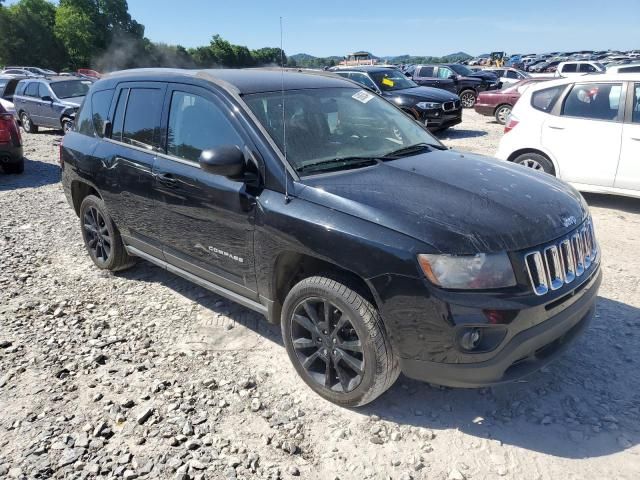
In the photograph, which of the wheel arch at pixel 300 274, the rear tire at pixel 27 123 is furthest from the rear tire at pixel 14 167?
the wheel arch at pixel 300 274

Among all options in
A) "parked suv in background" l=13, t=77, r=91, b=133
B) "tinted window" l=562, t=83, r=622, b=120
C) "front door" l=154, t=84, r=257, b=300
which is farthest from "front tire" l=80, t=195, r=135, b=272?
"parked suv in background" l=13, t=77, r=91, b=133

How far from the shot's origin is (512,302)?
239 centimetres

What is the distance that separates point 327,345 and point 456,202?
3.54ft

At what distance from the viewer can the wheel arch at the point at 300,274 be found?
8.88 ft

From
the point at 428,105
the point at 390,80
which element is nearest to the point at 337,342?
the point at 428,105

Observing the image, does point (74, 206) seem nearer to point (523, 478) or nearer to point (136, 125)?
point (136, 125)

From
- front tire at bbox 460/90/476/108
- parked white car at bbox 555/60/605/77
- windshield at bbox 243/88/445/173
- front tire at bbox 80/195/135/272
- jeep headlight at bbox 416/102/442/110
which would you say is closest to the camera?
windshield at bbox 243/88/445/173

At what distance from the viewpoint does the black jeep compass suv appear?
2.44 meters

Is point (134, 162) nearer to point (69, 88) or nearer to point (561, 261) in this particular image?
point (561, 261)

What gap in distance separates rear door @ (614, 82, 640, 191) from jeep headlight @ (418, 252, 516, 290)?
15.5 feet

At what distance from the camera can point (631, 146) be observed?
6012 millimetres

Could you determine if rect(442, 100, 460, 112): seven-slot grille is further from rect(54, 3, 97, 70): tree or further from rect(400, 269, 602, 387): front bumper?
rect(54, 3, 97, 70): tree

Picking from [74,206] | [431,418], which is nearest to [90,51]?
[74,206]

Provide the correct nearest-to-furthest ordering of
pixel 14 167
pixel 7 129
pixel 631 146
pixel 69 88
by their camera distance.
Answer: pixel 631 146
pixel 7 129
pixel 14 167
pixel 69 88
